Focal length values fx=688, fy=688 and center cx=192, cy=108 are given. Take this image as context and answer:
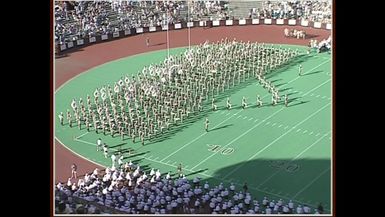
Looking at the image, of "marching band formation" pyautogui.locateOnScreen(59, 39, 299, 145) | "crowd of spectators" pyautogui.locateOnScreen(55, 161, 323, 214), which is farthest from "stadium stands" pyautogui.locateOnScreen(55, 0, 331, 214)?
"marching band formation" pyautogui.locateOnScreen(59, 39, 299, 145)

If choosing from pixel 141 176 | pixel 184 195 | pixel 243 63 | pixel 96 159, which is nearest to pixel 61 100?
pixel 96 159

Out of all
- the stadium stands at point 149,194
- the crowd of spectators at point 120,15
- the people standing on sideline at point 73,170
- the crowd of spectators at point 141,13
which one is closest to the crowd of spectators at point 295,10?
the crowd of spectators at point 141,13

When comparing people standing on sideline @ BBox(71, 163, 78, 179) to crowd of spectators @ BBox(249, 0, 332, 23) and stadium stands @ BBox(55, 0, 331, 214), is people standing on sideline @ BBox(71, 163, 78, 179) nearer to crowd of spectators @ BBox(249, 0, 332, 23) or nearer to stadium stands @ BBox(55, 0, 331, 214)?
stadium stands @ BBox(55, 0, 331, 214)

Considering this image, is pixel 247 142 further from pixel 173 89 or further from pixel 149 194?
pixel 173 89

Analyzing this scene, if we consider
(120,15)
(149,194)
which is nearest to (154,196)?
(149,194)

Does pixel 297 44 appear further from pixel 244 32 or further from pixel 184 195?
pixel 184 195
